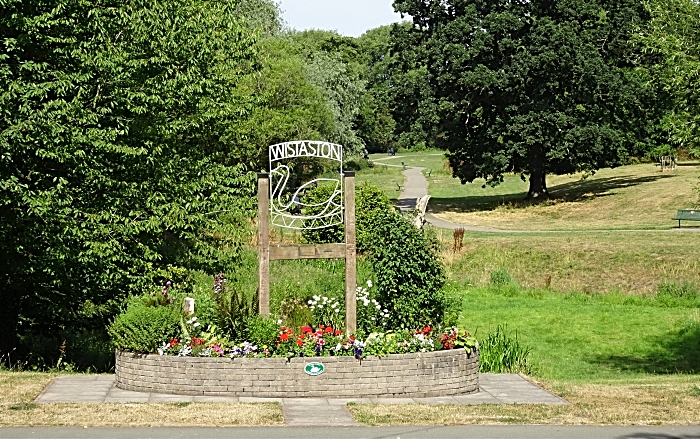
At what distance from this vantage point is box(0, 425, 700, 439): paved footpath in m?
8.93

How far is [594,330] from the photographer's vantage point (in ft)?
77.2

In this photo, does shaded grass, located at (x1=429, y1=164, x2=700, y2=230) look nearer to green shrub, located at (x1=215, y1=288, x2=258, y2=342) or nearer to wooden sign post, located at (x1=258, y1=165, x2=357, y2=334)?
wooden sign post, located at (x1=258, y1=165, x2=357, y2=334)

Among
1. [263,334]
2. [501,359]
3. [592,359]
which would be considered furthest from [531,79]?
[263,334]

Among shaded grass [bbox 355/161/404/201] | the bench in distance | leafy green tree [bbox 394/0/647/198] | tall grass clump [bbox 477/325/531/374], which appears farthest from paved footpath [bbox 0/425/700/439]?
shaded grass [bbox 355/161/404/201]

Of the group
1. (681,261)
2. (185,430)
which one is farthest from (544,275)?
(185,430)

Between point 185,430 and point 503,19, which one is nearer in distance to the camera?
point 185,430

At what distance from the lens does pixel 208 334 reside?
1209cm

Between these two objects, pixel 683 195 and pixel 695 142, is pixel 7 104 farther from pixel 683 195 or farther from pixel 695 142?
pixel 683 195

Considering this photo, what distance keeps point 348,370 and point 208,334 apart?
6.59 ft

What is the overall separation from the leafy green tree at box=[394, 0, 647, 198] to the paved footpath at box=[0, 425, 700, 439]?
→ 111 feet

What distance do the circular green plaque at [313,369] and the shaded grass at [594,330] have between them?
7.97m

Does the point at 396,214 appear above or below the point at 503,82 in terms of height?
below

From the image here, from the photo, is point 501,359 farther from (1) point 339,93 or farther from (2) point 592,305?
(1) point 339,93

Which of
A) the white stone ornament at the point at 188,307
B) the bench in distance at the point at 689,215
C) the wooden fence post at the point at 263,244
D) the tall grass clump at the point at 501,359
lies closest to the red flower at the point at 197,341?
the white stone ornament at the point at 188,307
